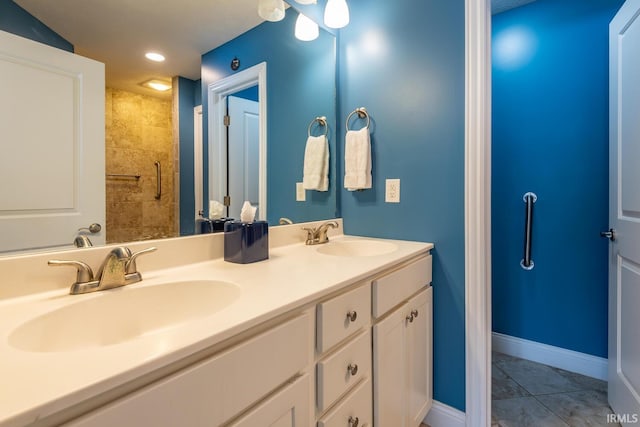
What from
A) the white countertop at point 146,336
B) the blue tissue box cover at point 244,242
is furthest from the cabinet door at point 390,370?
the blue tissue box cover at point 244,242

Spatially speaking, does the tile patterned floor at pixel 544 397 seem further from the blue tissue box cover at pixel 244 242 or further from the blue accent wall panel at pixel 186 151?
the blue accent wall panel at pixel 186 151

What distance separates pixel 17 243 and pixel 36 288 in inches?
5.0

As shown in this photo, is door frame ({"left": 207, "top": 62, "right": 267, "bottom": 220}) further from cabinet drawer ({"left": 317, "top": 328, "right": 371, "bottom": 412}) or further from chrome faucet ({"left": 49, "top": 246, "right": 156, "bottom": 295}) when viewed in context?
cabinet drawer ({"left": 317, "top": 328, "right": 371, "bottom": 412})

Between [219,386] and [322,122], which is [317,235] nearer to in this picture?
[322,122]

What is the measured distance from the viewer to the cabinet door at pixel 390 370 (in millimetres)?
1050

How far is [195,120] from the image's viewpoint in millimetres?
1171

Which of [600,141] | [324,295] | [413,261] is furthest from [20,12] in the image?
[600,141]

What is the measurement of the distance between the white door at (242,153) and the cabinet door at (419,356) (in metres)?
0.81

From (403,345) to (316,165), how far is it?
971mm

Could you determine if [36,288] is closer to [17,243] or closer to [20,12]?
[17,243]

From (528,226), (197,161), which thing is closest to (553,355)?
(528,226)

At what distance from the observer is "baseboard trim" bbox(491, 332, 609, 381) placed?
1.85 meters

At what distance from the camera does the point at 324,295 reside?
82 cm

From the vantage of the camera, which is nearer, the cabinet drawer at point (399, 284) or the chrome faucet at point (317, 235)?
the cabinet drawer at point (399, 284)
